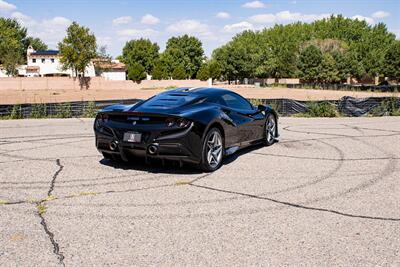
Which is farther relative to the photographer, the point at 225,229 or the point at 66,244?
the point at 225,229

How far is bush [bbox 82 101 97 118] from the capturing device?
17312 millimetres

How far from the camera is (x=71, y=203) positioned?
189 inches

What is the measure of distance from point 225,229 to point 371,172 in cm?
343

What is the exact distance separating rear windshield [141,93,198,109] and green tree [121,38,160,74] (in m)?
88.5

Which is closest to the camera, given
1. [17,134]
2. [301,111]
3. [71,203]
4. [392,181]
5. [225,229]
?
[225,229]

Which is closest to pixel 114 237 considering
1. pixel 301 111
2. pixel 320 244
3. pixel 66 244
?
pixel 66 244

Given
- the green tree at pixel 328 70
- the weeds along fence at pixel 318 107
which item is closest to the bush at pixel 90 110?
the weeds along fence at pixel 318 107

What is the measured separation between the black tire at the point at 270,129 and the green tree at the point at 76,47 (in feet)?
197

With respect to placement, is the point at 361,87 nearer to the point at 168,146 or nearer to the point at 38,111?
the point at 38,111

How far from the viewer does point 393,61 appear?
79938 mm

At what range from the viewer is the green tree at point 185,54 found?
3661 inches

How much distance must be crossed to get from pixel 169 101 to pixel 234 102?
55.5 inches

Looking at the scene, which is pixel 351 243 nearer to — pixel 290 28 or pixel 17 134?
pixel 17 134

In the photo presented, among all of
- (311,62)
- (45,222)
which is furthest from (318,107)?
(311,62)
